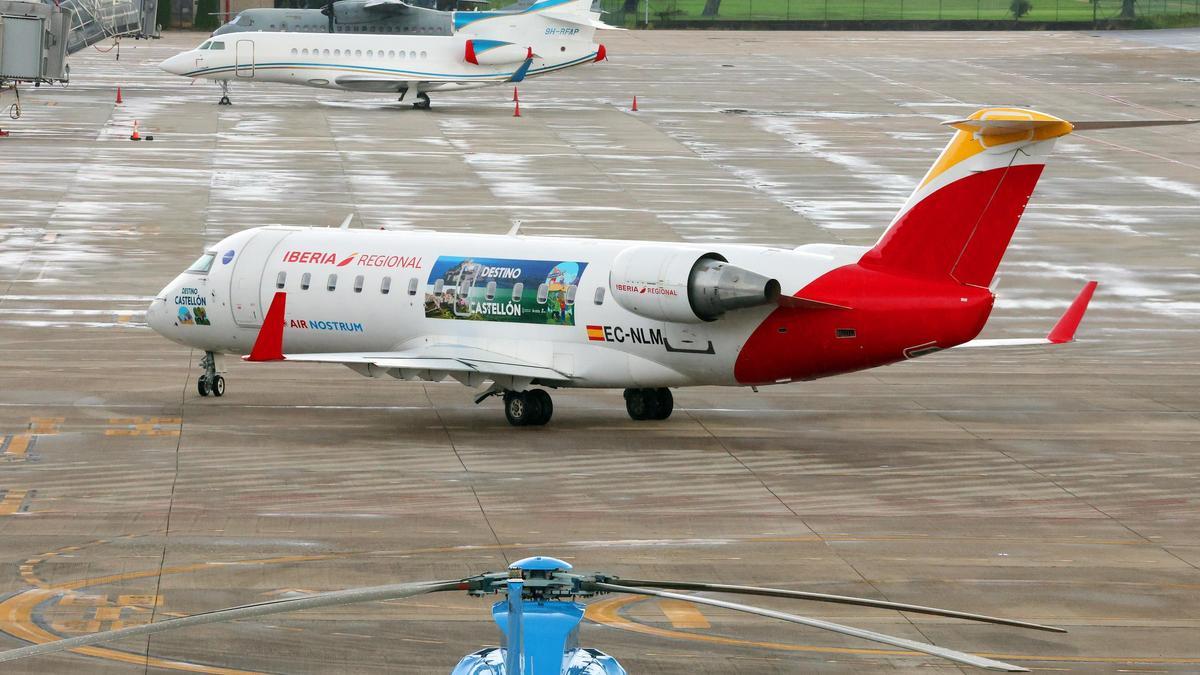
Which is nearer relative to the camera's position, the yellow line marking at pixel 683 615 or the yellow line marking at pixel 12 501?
the yellow line marking at pixel 683 615

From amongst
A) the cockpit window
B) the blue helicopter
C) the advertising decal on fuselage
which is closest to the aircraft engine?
the cockpit window

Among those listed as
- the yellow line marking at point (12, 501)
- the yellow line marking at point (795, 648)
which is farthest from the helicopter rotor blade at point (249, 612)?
the yellow line marking at point (12, 501)

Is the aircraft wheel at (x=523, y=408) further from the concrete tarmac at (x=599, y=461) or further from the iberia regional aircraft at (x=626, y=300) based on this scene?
the concrete tarmac at (x=599, y=461)

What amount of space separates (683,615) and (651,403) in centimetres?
1091

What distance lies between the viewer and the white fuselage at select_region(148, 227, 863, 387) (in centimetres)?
2834

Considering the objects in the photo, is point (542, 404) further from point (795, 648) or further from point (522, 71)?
point (522, 71)

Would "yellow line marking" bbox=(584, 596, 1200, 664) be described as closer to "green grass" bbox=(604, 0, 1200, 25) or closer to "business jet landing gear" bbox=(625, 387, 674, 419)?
"business jet landing gear" bbox=(625, 387, 674, 419)

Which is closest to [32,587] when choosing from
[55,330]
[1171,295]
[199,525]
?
[199,525]

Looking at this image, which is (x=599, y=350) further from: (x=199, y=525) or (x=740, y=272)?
(x=199, y=525)

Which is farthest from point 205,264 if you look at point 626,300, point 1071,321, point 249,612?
point 249,612

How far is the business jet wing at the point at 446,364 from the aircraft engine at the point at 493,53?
5085 cm

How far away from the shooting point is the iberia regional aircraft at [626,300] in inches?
1075

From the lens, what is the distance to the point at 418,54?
3123 inches

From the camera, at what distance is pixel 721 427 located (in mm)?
30047
